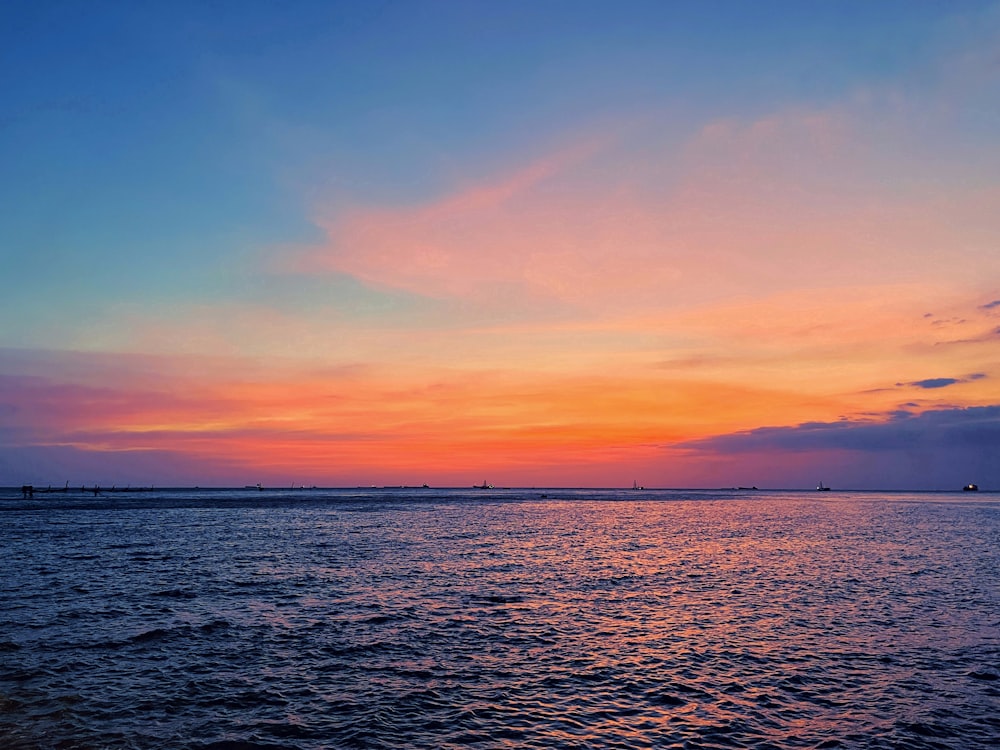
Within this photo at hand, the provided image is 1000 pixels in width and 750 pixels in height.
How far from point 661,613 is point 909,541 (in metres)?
64.9

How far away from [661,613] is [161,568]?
134ft

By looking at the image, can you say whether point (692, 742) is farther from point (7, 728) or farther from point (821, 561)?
point (821, 561)

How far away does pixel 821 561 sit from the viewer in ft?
207

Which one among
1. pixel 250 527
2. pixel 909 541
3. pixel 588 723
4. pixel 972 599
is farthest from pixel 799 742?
pixel 250 527

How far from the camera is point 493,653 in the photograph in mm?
28781

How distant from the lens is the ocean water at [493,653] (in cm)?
2025

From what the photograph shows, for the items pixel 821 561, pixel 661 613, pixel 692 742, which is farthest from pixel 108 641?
pixel 821 561

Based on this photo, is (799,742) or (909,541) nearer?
(799,742)

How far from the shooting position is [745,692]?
23953 millimetres

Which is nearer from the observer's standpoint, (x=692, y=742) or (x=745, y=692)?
(x=692, y=742)

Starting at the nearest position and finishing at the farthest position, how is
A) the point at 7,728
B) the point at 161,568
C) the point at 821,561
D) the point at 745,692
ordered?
1. the point at 7,728
2. the point at 745,692
3. the point at 161,568
4. the point at 821,561

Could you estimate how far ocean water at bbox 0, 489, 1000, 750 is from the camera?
20250 millimetres

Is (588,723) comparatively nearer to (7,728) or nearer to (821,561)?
(7,728)

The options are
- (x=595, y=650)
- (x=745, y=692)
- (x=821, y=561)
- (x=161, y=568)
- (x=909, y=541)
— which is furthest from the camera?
(x=909, y=541)
